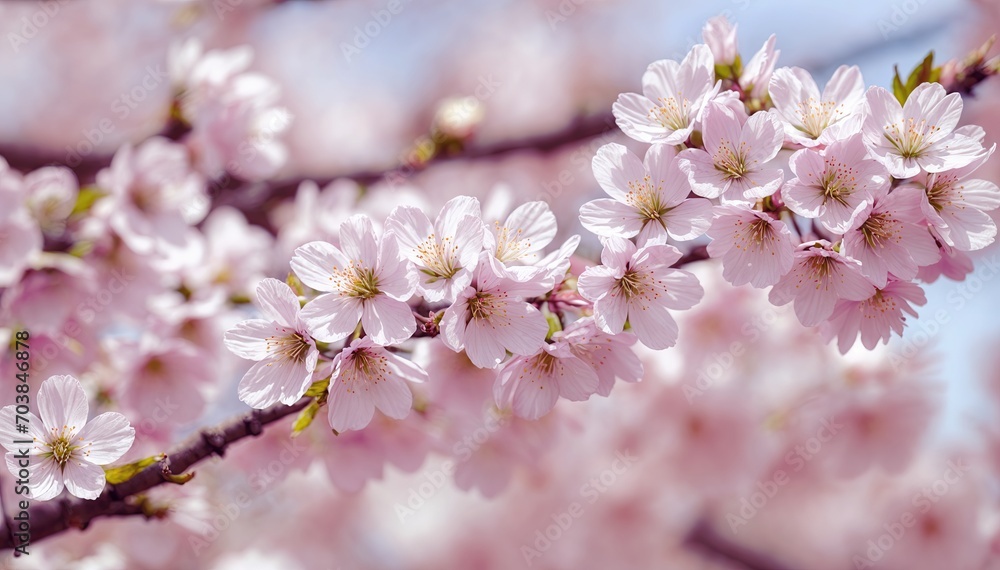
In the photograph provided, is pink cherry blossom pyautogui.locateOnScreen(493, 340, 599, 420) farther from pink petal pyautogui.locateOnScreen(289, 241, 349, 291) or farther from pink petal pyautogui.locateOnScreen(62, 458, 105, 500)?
pink petal pyautogui.locateOnScreen(62, 458, 105, 500)

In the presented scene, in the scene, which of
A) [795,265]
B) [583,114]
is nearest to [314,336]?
[795,265]

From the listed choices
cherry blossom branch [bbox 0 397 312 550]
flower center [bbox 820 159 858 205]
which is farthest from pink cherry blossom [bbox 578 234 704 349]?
cherry blossom branch [bbox 0 397 312 550]

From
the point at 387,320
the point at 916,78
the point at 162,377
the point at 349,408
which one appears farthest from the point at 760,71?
the point at 162,377

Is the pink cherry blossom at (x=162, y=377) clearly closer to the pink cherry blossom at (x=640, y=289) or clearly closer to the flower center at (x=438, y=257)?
the flower center at (x=438, y=257)

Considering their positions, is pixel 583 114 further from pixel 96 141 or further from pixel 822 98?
pixel 96 141

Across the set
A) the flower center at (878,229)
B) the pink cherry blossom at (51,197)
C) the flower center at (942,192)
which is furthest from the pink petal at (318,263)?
the pink cherry blossom at (51,197)

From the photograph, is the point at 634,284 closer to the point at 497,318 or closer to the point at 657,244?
the point at 657,244
